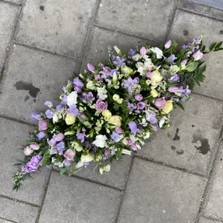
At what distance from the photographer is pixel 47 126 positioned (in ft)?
10.0

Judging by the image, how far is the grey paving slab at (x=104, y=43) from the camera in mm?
3305

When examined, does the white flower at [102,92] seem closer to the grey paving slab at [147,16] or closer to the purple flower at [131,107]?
the purple flower at [131,107]

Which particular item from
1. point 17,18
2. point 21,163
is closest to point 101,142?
point 21,163

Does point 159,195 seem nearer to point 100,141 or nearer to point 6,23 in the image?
point 100,141

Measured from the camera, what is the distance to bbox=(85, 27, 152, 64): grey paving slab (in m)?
3.30

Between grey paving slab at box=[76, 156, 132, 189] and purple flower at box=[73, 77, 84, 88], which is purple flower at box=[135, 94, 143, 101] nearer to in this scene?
purple flower at box=[73, 77, 84, 88]

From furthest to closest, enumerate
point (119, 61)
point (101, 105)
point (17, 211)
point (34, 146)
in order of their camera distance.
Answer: point (17, 211), point (34, 146), point (119, 61), point (101, 105)

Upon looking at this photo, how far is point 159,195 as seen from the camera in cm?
334

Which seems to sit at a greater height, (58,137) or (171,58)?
(171,58)

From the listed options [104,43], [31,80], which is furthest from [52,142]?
[104,43]

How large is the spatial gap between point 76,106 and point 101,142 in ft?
1.02

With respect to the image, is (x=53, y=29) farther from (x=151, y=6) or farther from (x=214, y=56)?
(x=214, y=56)

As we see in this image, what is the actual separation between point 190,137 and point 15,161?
144 cm

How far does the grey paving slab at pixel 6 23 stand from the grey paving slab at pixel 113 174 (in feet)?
3.70
